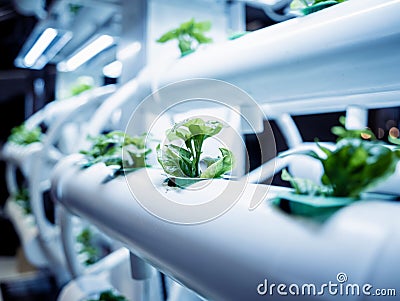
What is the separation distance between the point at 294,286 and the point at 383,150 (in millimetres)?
100

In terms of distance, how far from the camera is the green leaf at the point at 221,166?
1.36ft

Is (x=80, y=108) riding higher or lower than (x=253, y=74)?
lower

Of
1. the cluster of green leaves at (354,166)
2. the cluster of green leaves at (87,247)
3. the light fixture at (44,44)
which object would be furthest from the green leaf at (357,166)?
the light fixture at (44,44)

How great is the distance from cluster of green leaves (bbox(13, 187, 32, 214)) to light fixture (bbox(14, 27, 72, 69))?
0.76m

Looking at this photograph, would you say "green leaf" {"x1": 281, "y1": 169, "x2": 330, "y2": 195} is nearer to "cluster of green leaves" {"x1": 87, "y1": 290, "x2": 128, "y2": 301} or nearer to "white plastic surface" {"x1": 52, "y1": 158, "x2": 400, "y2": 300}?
"white plastic surface" {"x1": 52, "y1": 158, "x2": 400, "y2": 300}

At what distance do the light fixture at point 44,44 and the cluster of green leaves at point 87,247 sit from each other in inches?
35.2

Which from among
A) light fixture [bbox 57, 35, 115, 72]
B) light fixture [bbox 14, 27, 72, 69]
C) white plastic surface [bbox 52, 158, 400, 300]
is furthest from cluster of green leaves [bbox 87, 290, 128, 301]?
light fixture [bbox 14, 27, 72, 69]

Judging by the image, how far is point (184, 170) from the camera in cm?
44

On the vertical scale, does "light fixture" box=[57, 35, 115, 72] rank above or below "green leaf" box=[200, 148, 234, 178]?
above

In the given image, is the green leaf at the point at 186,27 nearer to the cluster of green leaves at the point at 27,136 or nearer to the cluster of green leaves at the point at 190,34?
the cluster of green leaves at the point at 190,34

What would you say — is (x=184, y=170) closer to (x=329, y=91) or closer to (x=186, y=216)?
(x=186, y=216)

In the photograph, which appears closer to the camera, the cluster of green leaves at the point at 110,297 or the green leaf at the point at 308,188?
the green leaf at the point at 308,188

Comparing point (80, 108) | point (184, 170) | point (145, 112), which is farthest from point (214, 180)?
point (80, 108)

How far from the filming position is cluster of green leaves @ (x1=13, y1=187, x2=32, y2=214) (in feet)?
6.89
